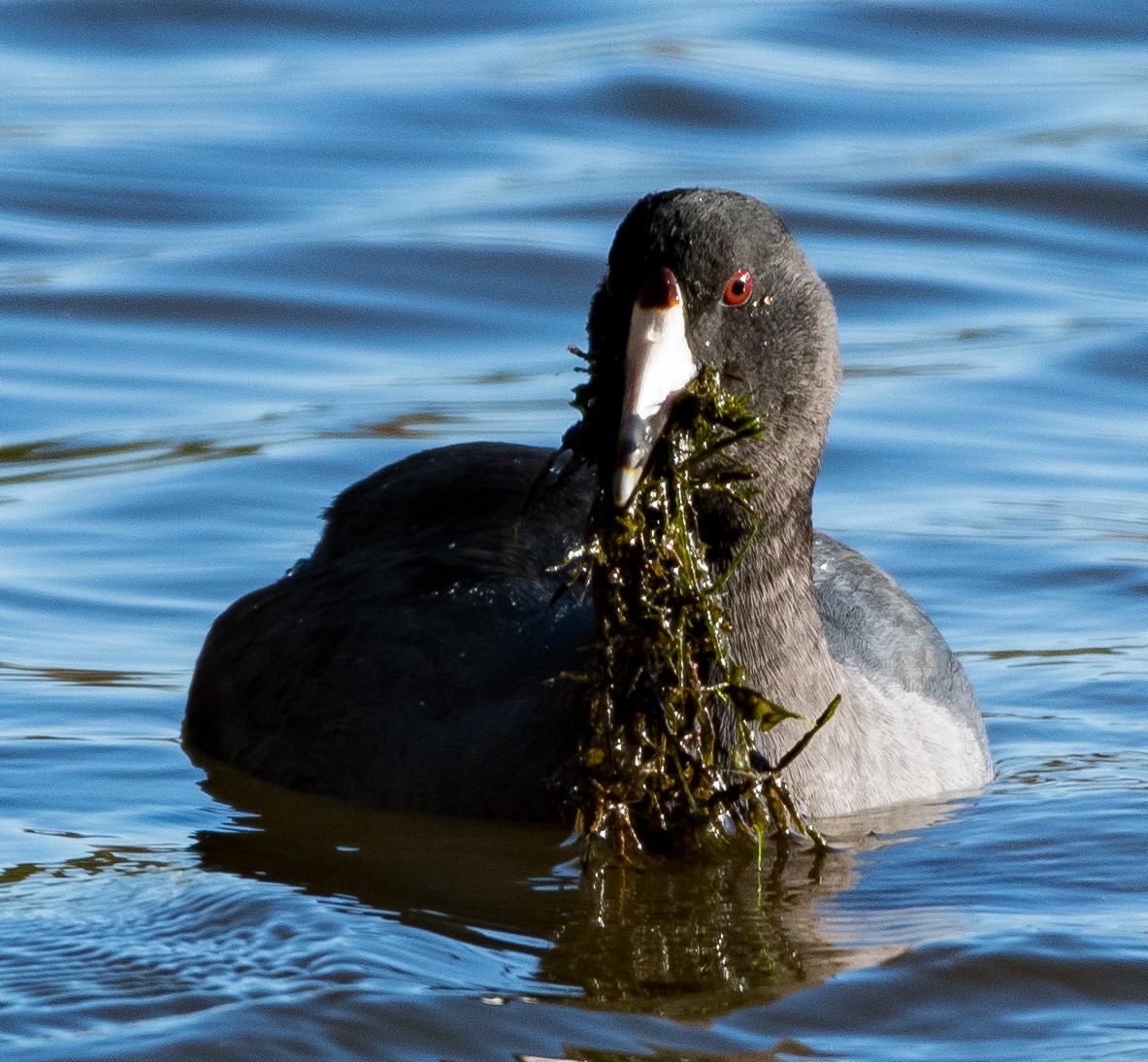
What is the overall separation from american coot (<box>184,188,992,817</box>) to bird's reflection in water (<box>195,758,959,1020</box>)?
0.09 meters

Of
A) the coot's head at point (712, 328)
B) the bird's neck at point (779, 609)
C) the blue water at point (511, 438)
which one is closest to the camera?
the blue water at point (511, 438)

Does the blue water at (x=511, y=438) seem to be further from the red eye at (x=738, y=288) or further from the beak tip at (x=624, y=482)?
the red eye at (x=738, y=288)

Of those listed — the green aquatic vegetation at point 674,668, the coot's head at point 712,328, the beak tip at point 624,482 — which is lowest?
the green aquatic vegetation at point 674,668

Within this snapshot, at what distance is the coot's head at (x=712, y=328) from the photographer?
461cm

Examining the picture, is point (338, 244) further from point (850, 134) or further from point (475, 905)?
point (475, 905)

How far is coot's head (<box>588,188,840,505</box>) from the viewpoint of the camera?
15.1ft

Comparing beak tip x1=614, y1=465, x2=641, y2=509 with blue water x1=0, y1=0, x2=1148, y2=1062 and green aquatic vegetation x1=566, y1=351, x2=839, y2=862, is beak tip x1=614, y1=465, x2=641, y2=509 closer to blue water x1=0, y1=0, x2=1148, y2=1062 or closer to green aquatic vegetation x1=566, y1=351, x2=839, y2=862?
green aquatic vegetation x1=566, y1=351, x2=839, y2=862

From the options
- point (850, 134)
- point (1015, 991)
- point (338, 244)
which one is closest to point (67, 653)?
point (1015, 991)

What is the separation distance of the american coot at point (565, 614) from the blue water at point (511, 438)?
124 mm

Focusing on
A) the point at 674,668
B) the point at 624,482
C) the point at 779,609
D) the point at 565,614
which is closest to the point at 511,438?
the point at 565,614

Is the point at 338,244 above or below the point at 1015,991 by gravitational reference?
above

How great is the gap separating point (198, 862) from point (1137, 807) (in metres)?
1.96

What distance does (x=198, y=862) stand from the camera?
5211mm

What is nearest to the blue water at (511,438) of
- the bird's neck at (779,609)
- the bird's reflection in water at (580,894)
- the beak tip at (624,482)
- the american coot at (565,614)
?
the bird's reflection in water at (580,894)
